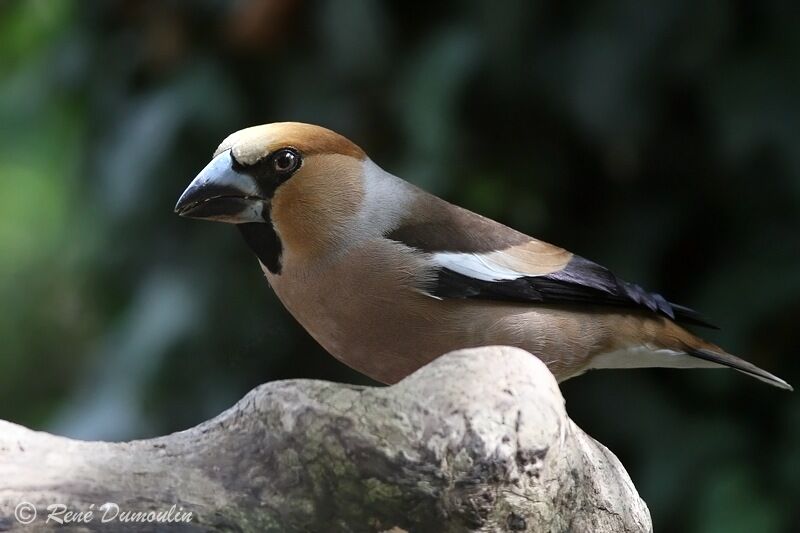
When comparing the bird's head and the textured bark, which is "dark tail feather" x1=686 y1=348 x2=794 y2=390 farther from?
the bird's head

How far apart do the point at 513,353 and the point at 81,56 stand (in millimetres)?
2871

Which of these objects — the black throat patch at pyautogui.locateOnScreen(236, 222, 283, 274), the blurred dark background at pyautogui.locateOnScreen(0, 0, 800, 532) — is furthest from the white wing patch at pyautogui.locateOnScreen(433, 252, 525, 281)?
the blurred dark background at pyautogui.locateOnScreen(0, 0, 800, 532)

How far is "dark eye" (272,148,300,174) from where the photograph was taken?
2232 mm

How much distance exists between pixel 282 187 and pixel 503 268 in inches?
20.1

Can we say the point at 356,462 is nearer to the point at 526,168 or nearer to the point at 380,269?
the point at 380,269

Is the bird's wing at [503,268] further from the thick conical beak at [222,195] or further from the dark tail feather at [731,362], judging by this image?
the thick conical beak at [222,195]

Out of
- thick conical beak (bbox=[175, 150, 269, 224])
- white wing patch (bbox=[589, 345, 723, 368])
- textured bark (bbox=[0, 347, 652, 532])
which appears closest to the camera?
textured bark (bbox=[0, 347, 652, 532])

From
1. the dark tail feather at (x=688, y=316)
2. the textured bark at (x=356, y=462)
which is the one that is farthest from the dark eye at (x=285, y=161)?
the dark tail feather at (x=688, y=316)

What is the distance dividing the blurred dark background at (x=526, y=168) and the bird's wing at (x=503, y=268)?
1072 mm

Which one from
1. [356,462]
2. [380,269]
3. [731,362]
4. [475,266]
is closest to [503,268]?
[475,266]

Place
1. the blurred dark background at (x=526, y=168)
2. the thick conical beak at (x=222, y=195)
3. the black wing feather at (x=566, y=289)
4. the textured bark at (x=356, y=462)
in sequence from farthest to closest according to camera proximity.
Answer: the blurred dark background at (x=526, y=168) < the black wing feather at (x=566, y=289) < the thick conical beak at (x=222, y=195) < the textured bark at (x=356, y=462)

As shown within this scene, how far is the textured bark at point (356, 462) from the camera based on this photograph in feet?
5.69

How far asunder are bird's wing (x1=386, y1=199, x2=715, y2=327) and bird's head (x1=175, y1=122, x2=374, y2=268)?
144mm

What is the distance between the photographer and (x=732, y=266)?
361 cm
